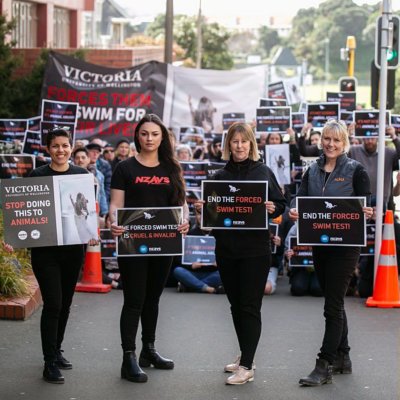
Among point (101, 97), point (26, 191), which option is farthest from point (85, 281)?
point (101, 97)

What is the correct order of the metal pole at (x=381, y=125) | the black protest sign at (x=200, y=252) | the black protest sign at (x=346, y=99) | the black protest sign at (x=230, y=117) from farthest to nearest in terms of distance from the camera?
the black protest sign at (x=230, y=117)
the black protest sign at (x=346, y=99)
the black protest sign at (x=200, y=252)
the metal pole at (x=381, y=125)

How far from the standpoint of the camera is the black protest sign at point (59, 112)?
17078 millimetres

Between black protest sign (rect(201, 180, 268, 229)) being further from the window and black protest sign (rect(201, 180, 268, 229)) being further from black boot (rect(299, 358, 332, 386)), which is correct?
the window

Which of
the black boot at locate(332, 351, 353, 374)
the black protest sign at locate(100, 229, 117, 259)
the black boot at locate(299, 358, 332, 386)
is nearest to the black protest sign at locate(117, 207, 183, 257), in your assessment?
the black boot at locate(299, 358, 332, 386)

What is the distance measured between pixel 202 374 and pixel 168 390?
60 cm

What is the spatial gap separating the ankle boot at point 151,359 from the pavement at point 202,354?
0.26ft

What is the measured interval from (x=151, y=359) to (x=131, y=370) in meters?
0.41

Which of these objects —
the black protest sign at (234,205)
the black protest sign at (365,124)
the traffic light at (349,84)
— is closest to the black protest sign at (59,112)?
the black protest sign at (365,124)

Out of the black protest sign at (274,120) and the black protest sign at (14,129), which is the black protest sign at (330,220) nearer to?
the black protest sign at (274,120)

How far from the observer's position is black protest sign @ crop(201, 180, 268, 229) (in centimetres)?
802

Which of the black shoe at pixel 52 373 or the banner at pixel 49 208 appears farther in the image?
the banner at pixel 49 208

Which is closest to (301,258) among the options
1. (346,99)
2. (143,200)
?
(143,200)

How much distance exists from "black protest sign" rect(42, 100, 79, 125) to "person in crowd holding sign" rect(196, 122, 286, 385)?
9.26 meters

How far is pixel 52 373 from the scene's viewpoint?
25.8ft
